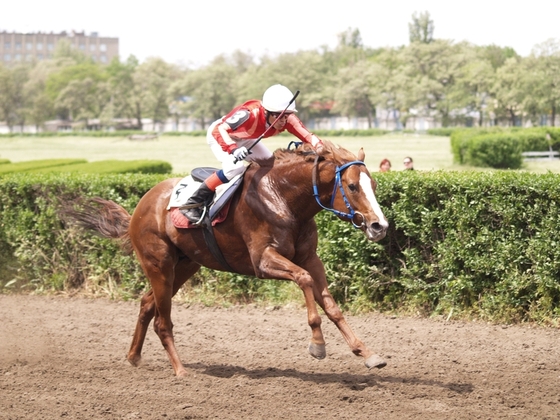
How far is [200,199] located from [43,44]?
18585 centimetres

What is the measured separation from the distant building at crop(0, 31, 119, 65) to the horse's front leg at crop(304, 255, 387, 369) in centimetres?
17846

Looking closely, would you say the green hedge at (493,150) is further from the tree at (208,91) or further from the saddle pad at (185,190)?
the tree at (208,91)

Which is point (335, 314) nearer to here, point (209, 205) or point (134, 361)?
point (209, 205)

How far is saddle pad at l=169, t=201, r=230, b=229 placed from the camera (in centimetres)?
646

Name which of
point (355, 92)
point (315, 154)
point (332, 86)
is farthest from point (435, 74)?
point (315, 154)

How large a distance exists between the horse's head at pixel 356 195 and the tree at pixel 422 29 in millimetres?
91324

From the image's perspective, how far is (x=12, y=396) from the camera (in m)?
5.96

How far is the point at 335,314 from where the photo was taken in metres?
5.73

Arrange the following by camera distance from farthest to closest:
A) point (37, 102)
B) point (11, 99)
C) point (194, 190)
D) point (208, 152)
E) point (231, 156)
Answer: point (11, 99)
point (37, 102)
point (208, 152)
point (194, 190)
point (231, 156)

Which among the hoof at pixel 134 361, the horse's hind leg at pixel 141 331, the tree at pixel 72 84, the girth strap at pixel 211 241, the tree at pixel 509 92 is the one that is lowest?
the hoof at pixel 134 361

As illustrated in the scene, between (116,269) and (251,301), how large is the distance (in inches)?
77.4

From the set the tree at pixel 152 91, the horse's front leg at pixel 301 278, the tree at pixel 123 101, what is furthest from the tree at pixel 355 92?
the horse's front leg at pixel 301 278

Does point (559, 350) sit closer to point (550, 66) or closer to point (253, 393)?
point (253, 393)

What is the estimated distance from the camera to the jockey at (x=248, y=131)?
20.2ft
